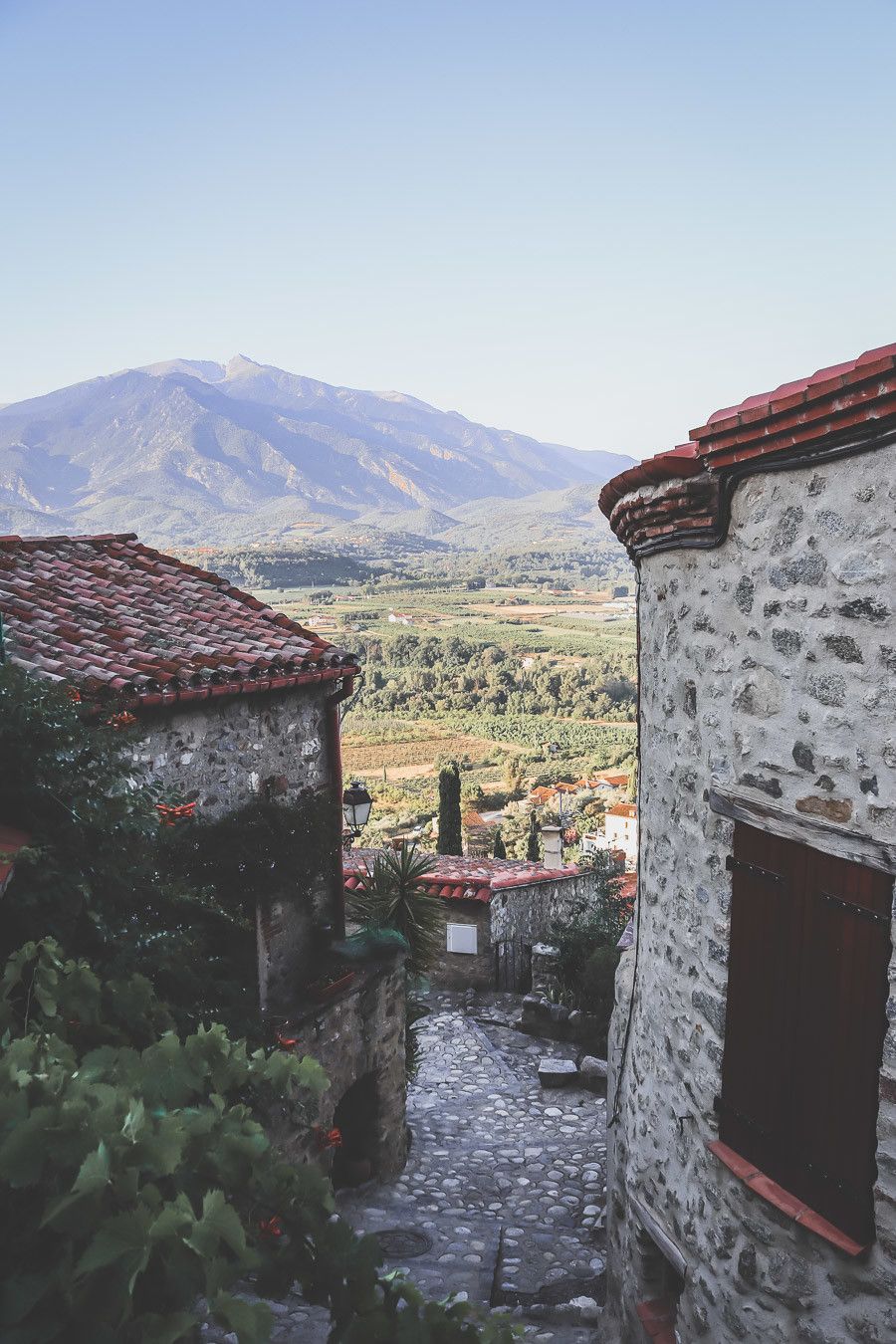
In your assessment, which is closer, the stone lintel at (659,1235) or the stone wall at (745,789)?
the stone wall at (745,789)

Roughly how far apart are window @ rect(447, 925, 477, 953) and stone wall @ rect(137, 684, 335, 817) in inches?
298

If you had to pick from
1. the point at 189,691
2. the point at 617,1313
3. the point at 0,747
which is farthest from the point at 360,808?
the point at 0,747

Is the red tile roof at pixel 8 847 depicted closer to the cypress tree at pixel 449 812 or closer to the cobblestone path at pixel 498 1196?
the cobblestone path at pixel 498 1196

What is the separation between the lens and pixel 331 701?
841 cm

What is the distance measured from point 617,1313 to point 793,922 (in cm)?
354

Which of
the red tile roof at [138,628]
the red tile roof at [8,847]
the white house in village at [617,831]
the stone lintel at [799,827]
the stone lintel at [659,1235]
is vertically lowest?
the white house in village at [617,831]

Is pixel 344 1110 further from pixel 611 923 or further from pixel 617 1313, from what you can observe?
pixel 611 923

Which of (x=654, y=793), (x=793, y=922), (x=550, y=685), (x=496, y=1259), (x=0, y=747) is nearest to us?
(x=793, y=922)

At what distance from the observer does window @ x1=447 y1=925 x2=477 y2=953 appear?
49.8 feet

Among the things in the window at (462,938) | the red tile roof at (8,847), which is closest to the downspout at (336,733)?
the red tile roof at (8,847)

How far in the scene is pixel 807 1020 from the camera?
3.54 m

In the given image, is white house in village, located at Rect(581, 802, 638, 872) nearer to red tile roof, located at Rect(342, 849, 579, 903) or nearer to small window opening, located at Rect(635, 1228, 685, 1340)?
red tile roof, located at Rect(342, 849, 579, 903)

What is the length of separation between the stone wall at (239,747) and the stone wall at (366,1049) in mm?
1864

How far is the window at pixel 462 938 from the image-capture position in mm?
15172
